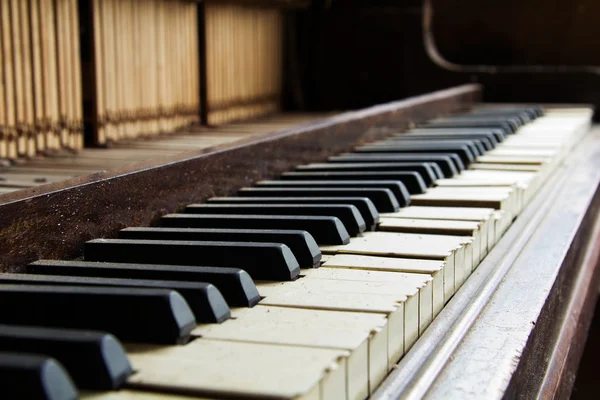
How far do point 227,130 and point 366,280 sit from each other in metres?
2.50

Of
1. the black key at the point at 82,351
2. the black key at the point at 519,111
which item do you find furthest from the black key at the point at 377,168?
the black key at the point at 519,111

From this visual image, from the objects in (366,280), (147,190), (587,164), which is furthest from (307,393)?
(587,164)

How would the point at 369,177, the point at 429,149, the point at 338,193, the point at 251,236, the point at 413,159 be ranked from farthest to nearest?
1. the point at 429,149
2. the point at 413,159
3. the point at 369,177
4. the point at 338,193
5. the point at 251,236

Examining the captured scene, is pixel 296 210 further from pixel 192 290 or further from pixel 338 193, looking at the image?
pixel 192 290

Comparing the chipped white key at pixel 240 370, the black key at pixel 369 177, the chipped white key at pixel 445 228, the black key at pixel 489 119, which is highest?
the black key at pixel 489 119

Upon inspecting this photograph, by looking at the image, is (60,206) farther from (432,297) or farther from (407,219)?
(407,219)

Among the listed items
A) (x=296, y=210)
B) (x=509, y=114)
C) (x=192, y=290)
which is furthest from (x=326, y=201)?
(x=509, y=114)

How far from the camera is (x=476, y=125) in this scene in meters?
3.10

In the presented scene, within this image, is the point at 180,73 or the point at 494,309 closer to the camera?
the point at 494,309

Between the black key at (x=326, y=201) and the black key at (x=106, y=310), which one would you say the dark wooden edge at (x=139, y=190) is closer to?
the black key at (x=326, y=201)

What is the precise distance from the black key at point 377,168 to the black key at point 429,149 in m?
0.28

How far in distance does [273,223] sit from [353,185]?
1.47 feet

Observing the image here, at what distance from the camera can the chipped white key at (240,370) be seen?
0.73 m

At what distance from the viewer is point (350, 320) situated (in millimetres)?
924
